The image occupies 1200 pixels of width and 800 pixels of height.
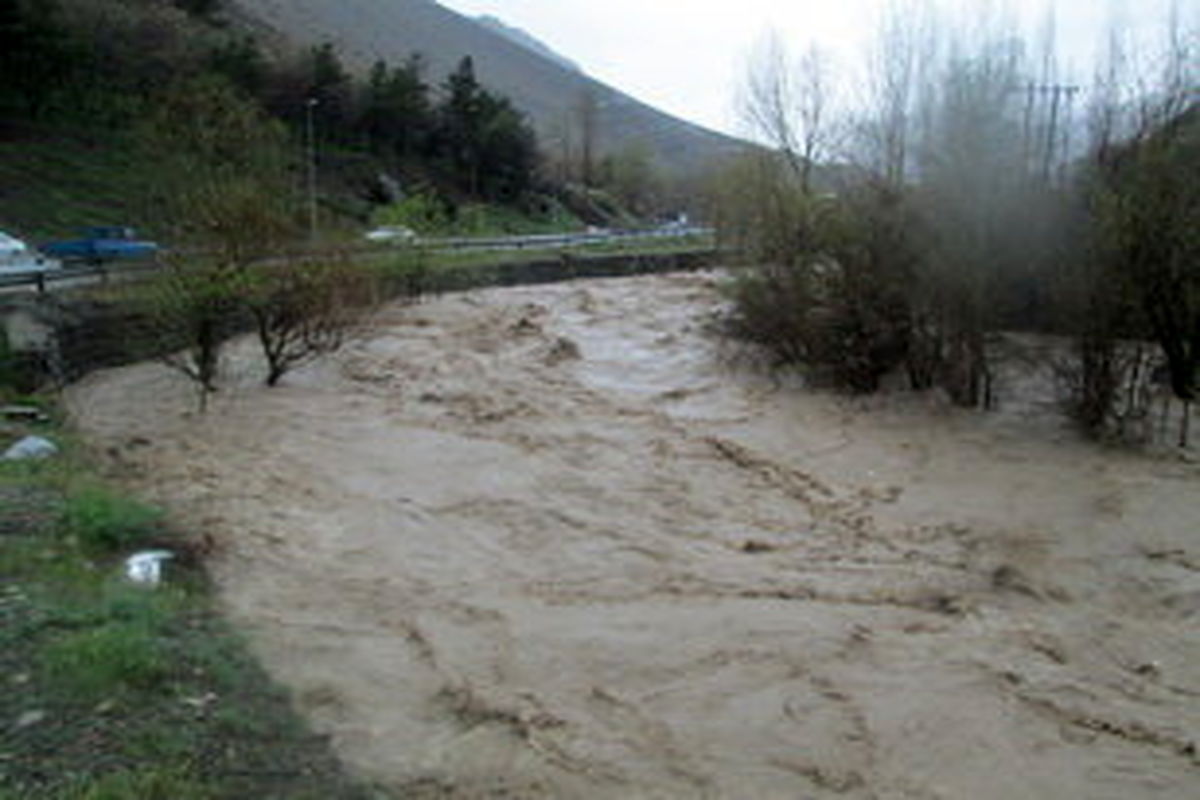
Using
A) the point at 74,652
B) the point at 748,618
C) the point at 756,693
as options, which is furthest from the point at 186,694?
the point at 748,618

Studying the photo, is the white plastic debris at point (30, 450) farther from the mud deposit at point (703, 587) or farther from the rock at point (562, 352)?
the rock at point (562, 352)

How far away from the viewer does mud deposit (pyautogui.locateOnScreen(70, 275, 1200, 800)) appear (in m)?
6.71

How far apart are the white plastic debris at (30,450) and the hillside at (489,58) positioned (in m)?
105

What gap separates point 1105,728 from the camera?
7.10 metres

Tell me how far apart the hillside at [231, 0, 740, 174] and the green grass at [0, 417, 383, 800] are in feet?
365

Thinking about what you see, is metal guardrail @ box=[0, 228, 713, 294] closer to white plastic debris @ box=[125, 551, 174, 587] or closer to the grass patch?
the grass patch

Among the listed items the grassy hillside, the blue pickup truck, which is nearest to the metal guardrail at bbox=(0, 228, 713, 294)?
the blue pickup truck

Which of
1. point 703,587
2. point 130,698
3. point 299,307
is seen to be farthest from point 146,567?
point 299,307

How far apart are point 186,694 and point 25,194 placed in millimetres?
41366

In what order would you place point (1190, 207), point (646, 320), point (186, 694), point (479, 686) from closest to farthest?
point (186, 694) → point (479, 686) → point (1190, 207) → point (646, 320)

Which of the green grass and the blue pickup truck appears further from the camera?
the blue pickup truck

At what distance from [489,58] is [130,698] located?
184201 millimetres

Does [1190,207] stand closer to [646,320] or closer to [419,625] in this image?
[419,625]

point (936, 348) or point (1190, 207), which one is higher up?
point (1190, 207)
